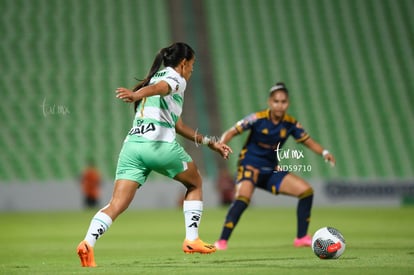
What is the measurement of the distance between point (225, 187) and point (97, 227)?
59.7 feet

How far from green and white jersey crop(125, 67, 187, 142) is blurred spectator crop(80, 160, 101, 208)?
16888 millimetres

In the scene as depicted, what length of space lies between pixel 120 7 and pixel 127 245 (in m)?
20.6

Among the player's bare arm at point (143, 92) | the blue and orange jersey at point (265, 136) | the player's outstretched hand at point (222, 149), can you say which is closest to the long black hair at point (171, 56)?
the player's bare arm at point (143, 92)

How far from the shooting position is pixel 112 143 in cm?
2741

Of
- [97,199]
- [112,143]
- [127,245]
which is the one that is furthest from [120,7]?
[127,245]

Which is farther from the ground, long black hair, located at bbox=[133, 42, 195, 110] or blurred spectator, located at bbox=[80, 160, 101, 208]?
blurred spectator, located at bbox=[80, 160, 101, 208]

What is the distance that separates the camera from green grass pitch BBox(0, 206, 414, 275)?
800cm

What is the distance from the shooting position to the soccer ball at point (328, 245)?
888cm

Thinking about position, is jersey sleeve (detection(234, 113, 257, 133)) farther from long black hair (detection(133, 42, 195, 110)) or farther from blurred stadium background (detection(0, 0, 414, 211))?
blurred stadium background (detection(0, 0, 414, 211))

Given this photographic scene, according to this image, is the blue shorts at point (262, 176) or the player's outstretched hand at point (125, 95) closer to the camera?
the player's outstretched hand at point (125, 95)

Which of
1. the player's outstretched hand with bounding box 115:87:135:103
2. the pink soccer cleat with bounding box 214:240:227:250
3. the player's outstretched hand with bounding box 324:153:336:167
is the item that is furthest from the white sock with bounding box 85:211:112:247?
the player's outstretched hand with bounding box 324:153:336:167

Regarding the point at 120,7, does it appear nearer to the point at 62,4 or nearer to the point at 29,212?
the point at 62,4

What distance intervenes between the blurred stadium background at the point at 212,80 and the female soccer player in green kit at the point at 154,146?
652 inches

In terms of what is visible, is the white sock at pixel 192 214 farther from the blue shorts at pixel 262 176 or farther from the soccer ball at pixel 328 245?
the blue shorts at pixel 262 176
